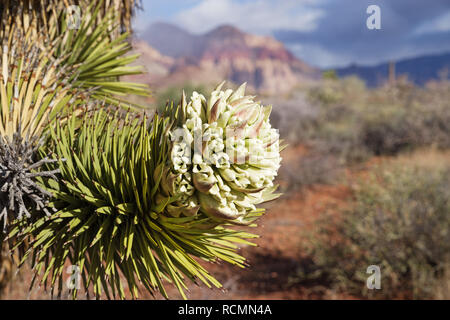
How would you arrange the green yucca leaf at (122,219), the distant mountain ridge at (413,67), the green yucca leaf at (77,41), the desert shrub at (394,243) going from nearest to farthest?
the green yucca leaf at (122,219), the green yucca leaf at (77,41), the desert shrub at (394,243), the distant mountain ridge at (413,67)

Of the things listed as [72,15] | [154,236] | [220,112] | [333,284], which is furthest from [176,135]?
[333,284]

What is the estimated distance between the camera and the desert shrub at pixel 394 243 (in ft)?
17.5

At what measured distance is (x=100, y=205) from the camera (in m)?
1.82

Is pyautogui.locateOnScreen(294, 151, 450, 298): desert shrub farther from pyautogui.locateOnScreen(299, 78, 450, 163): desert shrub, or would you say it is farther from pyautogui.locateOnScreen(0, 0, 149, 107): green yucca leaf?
pyautogui.locateOnScreen(299, 78, 450, 163): desert shrub

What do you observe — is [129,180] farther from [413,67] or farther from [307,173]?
[413,67]

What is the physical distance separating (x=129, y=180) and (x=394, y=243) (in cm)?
470

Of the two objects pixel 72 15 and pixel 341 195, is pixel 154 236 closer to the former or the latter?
pixel 72 15

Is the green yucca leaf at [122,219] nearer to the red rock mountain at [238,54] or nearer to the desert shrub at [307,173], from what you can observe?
the desert shrub at [307,173]

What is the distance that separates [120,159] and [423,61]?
177 metres

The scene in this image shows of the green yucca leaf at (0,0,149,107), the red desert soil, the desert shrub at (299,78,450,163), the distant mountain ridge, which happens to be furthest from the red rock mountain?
the green yucca leaf at (0,0,149,107)

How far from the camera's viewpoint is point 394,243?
5539 mm

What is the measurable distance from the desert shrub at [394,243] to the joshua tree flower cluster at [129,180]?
4.08 metres

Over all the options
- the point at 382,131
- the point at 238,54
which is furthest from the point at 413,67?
the point at 382,131

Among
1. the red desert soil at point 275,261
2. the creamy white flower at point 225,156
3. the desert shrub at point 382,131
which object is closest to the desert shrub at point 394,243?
the red desert soil at point 275,261
